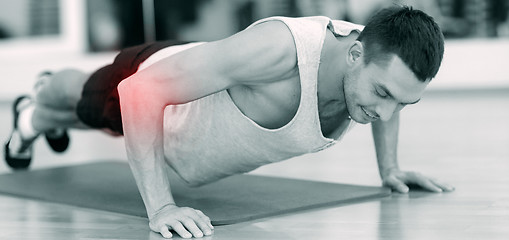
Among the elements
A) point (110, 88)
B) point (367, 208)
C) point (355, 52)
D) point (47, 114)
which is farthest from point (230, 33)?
point (355, 52)

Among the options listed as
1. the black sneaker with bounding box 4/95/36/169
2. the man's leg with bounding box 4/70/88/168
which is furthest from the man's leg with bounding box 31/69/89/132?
the black sneaker with bounding box 4/95/36/169

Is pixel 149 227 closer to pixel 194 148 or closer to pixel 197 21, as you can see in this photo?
pixel 194 148

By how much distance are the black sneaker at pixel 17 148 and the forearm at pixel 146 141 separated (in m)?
0.96

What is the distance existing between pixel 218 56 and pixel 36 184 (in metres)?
0.93

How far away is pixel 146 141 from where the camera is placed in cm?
143

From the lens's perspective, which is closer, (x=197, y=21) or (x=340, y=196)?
(x=340, y=196)

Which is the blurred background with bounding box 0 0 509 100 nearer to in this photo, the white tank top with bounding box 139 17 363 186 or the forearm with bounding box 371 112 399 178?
the forearm with bounding box 371 112 399 178

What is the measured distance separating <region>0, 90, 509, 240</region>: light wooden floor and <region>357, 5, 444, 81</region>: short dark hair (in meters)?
0.30

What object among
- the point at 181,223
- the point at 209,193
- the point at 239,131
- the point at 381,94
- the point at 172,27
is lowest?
the point at 172,27

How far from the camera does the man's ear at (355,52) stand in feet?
4.77

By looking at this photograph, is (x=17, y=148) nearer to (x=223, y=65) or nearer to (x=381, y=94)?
(x=223, y=65)

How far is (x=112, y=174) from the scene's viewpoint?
2281mm

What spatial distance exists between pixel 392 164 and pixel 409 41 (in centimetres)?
60

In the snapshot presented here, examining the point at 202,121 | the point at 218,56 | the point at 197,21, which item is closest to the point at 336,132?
the point at 202,121
